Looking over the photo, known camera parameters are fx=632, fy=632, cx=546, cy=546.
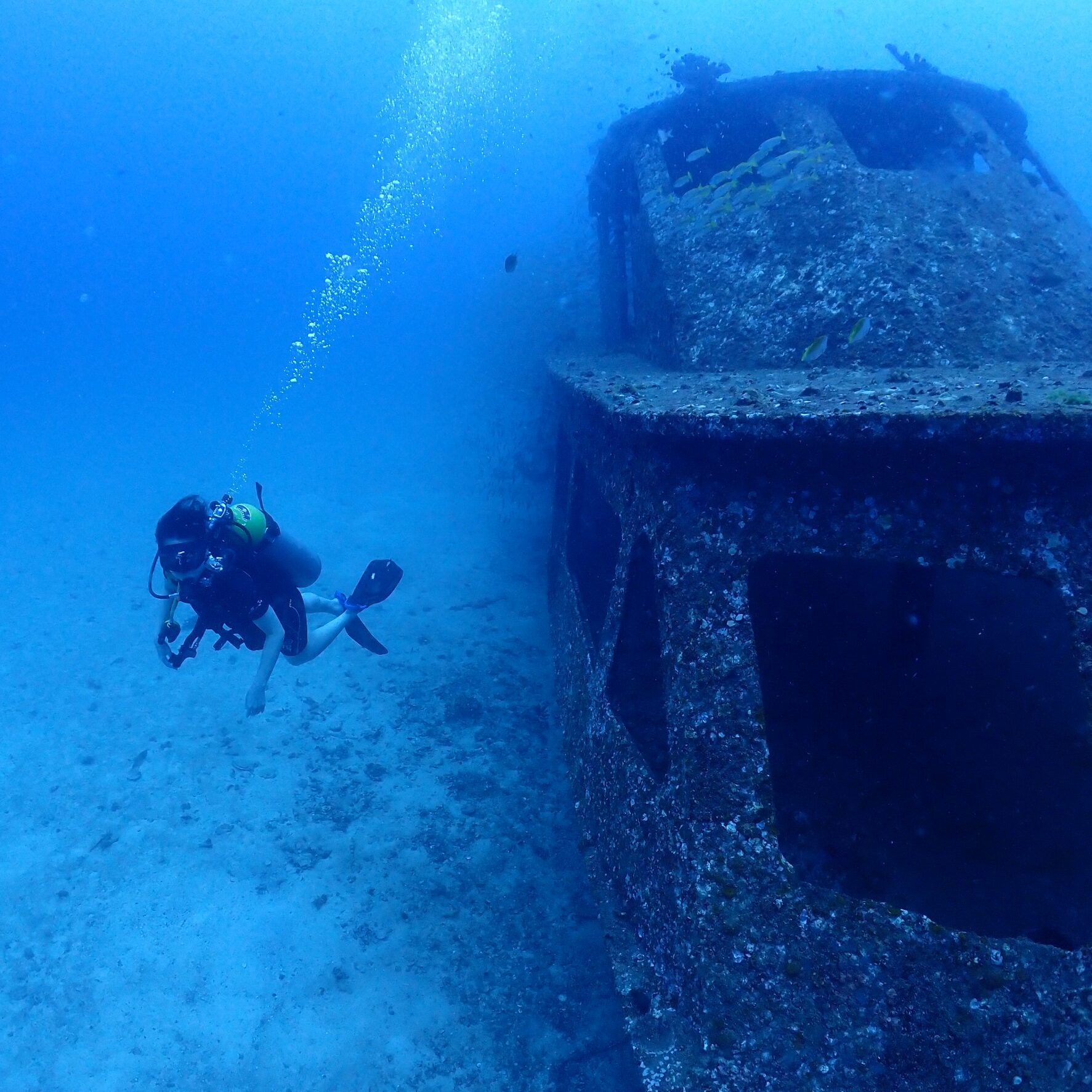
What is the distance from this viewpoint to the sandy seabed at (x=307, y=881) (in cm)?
405

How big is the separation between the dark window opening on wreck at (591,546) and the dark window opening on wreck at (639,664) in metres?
0.91

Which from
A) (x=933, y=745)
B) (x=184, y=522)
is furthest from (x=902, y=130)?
(x=184, y=522)

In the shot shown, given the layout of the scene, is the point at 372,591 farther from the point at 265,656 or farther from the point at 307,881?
the point at 307,881

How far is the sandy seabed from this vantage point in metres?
4.05

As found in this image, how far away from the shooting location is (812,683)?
3852mm

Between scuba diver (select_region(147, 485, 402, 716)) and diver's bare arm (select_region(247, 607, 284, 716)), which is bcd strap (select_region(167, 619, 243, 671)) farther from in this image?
diver's bare arm (select_region(247, 607, 284, 716))

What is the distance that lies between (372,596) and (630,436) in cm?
452

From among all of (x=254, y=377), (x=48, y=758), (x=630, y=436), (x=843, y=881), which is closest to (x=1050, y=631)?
(x=843, y=881)

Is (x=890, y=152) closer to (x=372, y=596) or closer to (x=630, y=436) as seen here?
(x=630, y=436)

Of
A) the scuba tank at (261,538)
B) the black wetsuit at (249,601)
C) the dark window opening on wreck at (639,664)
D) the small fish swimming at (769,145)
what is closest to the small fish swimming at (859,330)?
the dark window opening on wreck at (639,664)

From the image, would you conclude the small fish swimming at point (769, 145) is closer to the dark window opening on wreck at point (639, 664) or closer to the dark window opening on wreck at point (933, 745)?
the dark window opening on wreck at point (933, 745)

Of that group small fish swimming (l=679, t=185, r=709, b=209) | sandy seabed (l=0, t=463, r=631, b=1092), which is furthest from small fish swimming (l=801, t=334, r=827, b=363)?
sandy seabed (l=0, t=463, r=631, b=1092)

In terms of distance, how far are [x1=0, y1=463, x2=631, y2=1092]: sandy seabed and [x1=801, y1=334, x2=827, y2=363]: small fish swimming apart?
4.05m

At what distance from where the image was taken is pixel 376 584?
7.33 m
